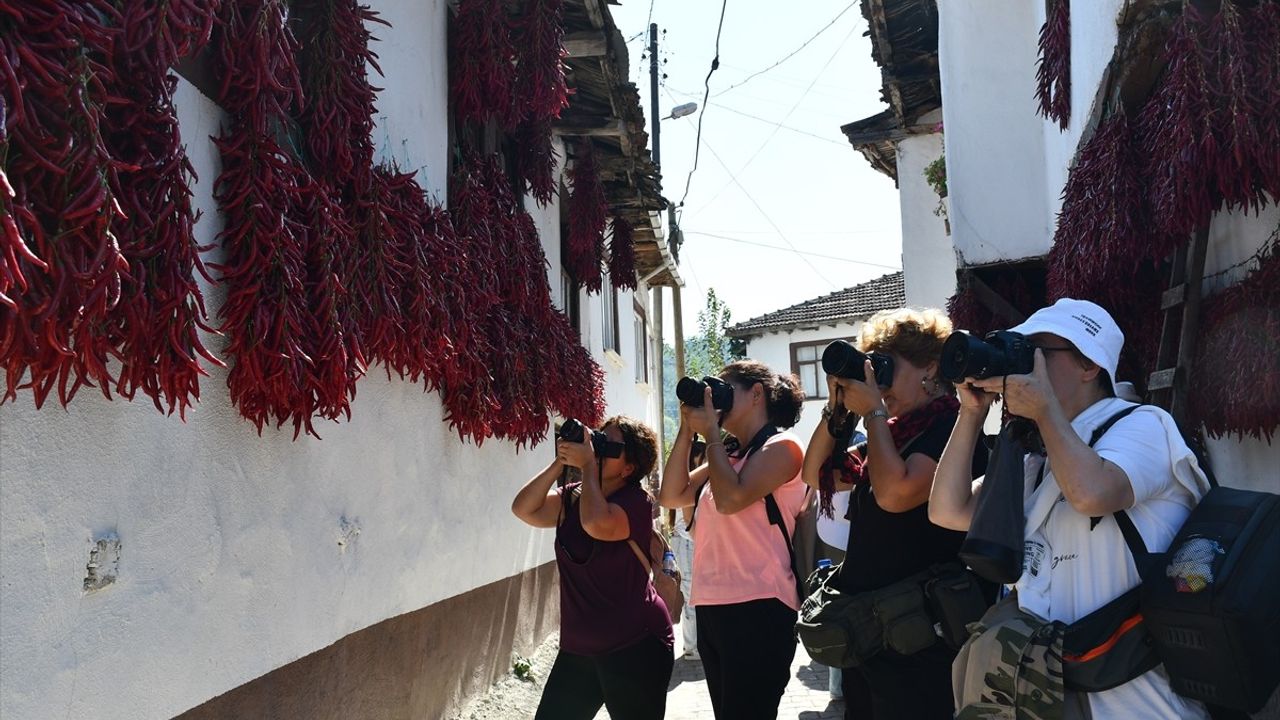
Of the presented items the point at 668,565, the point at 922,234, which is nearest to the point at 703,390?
the point at 668,565

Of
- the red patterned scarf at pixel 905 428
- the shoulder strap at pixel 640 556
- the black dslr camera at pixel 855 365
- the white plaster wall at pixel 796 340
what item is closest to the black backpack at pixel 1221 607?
the red patterned scarf at pixel 905 428

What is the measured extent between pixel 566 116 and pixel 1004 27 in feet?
11.1

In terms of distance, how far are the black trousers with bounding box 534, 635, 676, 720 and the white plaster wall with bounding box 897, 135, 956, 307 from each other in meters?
8.20

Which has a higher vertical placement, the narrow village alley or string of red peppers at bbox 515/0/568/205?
string of red peppers at bbox 515/0/568/205

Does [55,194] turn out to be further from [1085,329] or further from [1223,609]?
[1223,609]

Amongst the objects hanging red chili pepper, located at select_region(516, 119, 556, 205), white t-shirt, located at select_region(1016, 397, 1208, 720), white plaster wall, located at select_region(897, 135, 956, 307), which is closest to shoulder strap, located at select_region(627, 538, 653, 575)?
white t-shirt, located at select_region(1016, 397, 1208, 720)

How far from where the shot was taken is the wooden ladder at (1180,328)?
3.86 metres

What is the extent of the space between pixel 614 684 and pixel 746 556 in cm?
67

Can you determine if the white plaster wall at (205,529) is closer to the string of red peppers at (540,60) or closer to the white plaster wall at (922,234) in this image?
the string of red peppers at (540,60)

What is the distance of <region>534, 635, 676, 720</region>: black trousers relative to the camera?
3.56 meters

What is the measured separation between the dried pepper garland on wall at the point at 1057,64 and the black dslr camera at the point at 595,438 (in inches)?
131

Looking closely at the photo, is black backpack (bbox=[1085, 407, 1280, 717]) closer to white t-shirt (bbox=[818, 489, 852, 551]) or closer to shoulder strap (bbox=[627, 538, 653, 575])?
shoulder strap (bbox=[627, 538, 653, 575])

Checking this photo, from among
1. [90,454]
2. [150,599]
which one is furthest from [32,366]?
[150,599]

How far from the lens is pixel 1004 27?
24.1 ft
